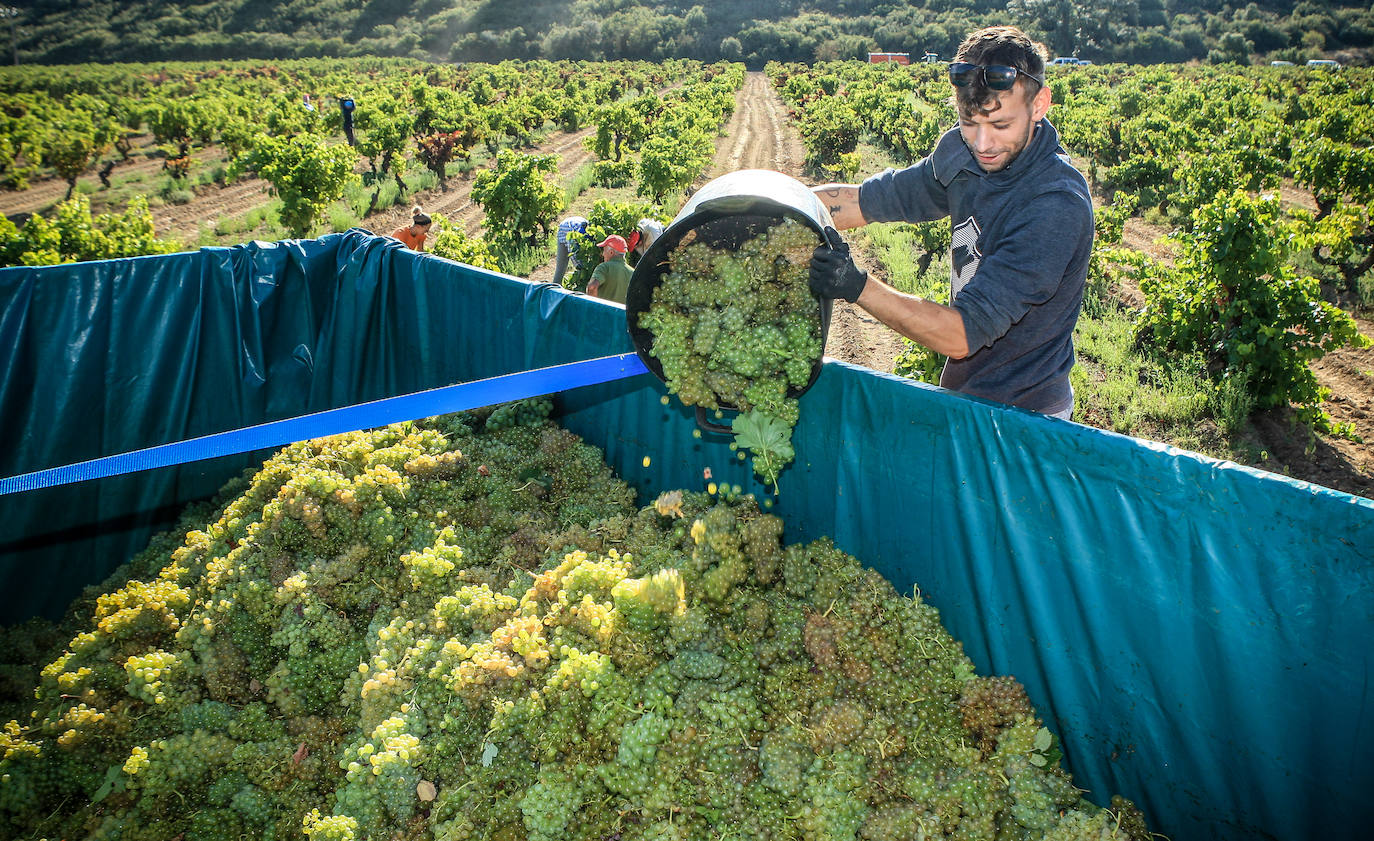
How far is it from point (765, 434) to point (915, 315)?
80 cm

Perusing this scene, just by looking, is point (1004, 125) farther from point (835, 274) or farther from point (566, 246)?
point (566, 246)

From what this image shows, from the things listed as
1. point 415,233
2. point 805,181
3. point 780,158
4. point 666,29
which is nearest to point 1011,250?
point 415,233

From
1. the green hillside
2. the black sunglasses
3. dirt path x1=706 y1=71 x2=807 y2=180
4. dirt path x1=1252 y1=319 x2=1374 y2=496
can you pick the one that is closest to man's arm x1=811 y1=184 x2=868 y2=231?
the black sunglasses

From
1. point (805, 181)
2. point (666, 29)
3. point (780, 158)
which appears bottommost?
point (805, 181)

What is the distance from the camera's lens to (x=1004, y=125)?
9.10ft

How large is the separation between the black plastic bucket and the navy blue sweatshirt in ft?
2.01

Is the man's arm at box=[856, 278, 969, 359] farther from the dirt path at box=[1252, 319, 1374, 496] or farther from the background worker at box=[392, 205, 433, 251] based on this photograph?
the background worker at box=[392, 205, 433, 251]

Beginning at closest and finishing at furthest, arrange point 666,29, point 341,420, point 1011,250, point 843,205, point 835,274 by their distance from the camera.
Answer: point 835,274 < point 1011,250 < point 341,420 < point 843,205 < point 666,29

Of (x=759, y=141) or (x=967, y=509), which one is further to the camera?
(x=759, y=141)

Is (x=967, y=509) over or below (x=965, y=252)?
below

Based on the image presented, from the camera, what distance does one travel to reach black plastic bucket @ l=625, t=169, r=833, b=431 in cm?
281

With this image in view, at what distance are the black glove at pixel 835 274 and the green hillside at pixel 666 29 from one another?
75252mm

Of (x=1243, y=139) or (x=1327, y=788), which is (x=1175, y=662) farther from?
(x=1243, y=139)

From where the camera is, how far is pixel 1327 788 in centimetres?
211
